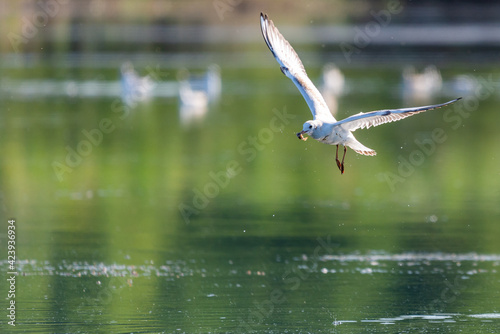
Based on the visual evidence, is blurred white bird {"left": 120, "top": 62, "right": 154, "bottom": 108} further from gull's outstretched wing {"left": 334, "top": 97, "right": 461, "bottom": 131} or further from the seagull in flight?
gull's outstretched wing {"left": 334, "top": 97, "right": 461, "bottom": 131}

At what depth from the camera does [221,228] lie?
59.1ft

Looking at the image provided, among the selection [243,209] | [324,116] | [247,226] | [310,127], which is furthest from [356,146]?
[243,209]

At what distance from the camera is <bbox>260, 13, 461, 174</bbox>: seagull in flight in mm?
11836

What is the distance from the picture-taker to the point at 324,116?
42.3 ft

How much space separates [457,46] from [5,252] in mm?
51215

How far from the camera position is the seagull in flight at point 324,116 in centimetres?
1184

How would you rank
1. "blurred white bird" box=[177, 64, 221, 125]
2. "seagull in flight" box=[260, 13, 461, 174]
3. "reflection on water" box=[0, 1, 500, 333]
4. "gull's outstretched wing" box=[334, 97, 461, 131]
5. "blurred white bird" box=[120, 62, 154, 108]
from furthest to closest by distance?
1. "blurred white bird" box=[120, 62, 154, 108]
2. "blurred white bird" box=[177, 64, 221, 125]
3. "reflection on water" box=[0, 1, 500, 333]
4. "seagull in flight" box=[260, 13, 461, 174]
5. "gull's outstretched wing" box=[334, 97, 461, 131]

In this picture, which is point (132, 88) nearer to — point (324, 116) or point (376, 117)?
point (324, 116)

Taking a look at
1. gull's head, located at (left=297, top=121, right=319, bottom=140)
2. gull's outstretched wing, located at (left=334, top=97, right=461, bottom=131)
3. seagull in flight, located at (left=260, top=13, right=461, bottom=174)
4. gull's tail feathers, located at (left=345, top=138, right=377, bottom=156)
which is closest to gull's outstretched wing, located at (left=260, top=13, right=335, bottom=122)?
seagull in flight, located at (left=260, top=13, right=461, bottom=174)

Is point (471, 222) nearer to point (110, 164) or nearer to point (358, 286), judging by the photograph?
point (358, 286)

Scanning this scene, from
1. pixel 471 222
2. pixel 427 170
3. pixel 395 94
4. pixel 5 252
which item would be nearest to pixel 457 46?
pixel 395 94

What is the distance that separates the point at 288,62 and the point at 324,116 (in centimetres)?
136

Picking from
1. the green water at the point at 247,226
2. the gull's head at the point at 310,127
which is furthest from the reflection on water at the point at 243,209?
the gull's head at the point at 310,127

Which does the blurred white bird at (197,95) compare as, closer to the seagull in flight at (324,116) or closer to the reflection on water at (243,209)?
the reflection on water at (243,209)
